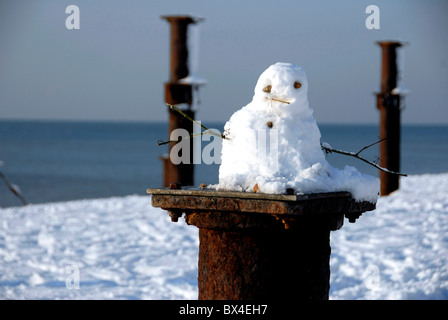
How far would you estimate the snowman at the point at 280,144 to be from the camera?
10.7 ft

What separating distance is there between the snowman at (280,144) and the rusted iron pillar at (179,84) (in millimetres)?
4031

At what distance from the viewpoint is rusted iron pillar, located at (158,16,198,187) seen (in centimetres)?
751

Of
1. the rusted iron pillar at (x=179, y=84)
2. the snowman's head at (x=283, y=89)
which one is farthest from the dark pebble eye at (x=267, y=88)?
the rusted iron pillar at (x=179, y=84)

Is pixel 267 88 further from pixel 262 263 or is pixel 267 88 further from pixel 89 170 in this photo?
pixel 89 170

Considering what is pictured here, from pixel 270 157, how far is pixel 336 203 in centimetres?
40

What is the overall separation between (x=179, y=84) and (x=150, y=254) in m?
2.18

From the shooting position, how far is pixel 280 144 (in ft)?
10.9

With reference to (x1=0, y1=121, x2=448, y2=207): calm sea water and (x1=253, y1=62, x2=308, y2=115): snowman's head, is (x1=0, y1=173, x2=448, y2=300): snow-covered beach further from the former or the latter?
(x1=0, y1=121, x2=448, y2=207): calm sea water

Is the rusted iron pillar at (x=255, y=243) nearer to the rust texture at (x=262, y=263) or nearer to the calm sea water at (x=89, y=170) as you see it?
the rust texture at (x=262, y=263)

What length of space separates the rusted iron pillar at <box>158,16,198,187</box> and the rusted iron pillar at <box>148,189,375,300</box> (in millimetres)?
4160

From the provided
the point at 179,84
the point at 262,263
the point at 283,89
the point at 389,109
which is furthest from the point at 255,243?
the point at 389,109

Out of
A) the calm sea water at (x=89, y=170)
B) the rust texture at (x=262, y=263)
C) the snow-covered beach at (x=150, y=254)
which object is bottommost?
the calm sea water at (x=89, y=170)
